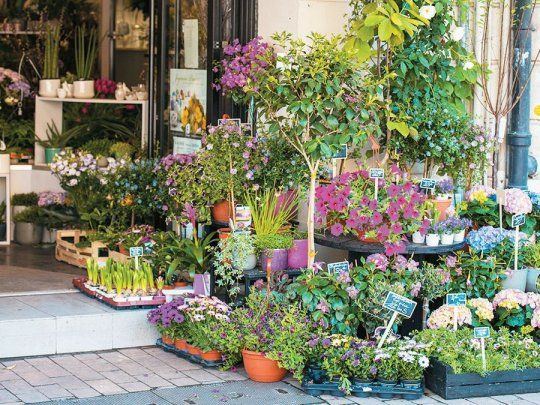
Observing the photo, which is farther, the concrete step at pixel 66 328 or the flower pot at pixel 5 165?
the flower pot at pixel 5 165

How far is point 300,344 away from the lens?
22.4ft

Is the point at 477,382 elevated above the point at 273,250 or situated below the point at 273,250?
below

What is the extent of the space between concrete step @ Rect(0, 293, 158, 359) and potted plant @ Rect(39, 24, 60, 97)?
353 centimetres

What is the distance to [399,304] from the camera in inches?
267

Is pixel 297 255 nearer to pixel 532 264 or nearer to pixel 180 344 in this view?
pixel 180 344

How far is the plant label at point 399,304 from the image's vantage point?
6.78 metres

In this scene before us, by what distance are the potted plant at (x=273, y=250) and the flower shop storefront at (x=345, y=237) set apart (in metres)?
0.01

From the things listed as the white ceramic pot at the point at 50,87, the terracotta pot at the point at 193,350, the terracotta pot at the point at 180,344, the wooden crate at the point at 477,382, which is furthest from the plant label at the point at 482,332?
the white ceramic pot at the point at 50,87

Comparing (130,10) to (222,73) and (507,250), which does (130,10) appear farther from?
(507,250)

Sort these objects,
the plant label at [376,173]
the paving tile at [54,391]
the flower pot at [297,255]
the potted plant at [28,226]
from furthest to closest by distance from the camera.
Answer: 1. the potted plant at [28,226]
2. the flower pot at [297,255]
3. the plant label at [376,173]
4. the paving tile at [54,391]

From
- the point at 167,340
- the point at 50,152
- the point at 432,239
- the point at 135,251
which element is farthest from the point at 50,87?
the point at 432,239

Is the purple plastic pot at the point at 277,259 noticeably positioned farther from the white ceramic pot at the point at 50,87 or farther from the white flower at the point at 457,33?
the white ceramic pot at the point at 50,87

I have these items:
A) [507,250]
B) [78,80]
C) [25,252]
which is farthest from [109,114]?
[507,250]

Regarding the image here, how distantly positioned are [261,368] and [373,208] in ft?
4.04
